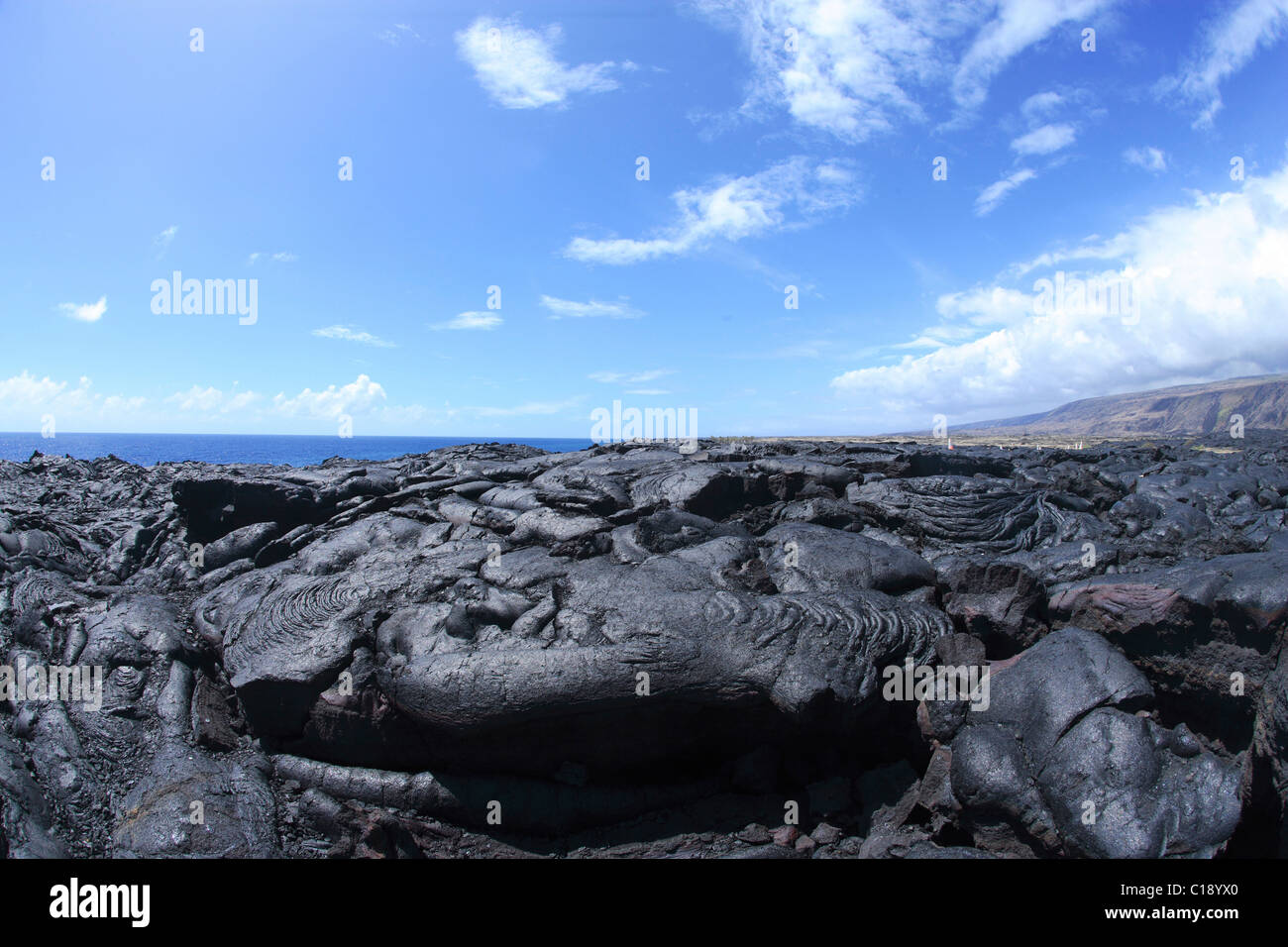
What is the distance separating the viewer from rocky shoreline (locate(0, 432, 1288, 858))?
5.69 metres

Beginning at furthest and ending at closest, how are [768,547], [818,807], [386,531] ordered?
[386,531] → [768,547] → [818,807]

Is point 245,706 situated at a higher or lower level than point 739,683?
lower

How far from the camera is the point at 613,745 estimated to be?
6.41 m

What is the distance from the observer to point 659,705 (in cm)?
633

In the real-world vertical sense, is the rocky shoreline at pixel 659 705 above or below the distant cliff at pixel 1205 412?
below

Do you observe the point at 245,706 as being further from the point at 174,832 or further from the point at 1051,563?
the point at 1051,563

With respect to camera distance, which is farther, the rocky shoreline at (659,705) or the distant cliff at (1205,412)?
the distant cliff at (1205,412)

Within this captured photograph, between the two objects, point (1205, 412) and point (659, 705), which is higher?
point (1205, 412)

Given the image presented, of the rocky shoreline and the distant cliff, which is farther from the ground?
the distant cliff

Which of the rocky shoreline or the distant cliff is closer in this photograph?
the rocky shoreline

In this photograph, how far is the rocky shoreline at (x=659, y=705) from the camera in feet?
18.7

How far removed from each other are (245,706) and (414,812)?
8.85 feet

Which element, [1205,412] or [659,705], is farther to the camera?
[1205,412]

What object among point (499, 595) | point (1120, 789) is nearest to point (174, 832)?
point (499, 595)
